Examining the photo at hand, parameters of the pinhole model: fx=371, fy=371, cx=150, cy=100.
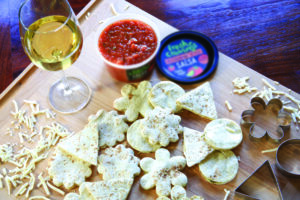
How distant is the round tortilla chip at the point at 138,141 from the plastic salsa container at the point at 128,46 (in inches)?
11.7

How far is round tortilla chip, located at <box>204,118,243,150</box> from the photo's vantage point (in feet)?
6.07

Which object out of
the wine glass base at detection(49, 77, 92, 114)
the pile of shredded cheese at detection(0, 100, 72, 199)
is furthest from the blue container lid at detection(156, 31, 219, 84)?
the pile of shredded cheese at detection(0, 100, 72, 199)

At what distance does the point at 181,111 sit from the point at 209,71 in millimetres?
292

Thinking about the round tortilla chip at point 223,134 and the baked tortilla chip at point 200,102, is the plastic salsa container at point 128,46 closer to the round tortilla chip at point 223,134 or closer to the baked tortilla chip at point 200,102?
the baked tortilla chip at point 200,102

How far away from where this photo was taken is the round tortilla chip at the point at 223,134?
1.85 metres

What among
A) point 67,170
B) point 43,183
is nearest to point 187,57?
point 67,170

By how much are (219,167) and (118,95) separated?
0.68 meters

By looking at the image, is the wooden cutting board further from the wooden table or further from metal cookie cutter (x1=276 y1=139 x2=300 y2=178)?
the wooden table

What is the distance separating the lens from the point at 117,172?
1835 millimetres

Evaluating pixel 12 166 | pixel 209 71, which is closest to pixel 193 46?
pixel 209 71

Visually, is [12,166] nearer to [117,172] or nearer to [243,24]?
[117,172]

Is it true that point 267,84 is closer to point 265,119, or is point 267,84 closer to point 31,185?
point 265,119

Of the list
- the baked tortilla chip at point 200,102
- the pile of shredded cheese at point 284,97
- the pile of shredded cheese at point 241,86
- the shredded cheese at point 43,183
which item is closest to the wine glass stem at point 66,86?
the shredded cheese at point 43,183

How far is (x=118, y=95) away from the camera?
6.84 feet
